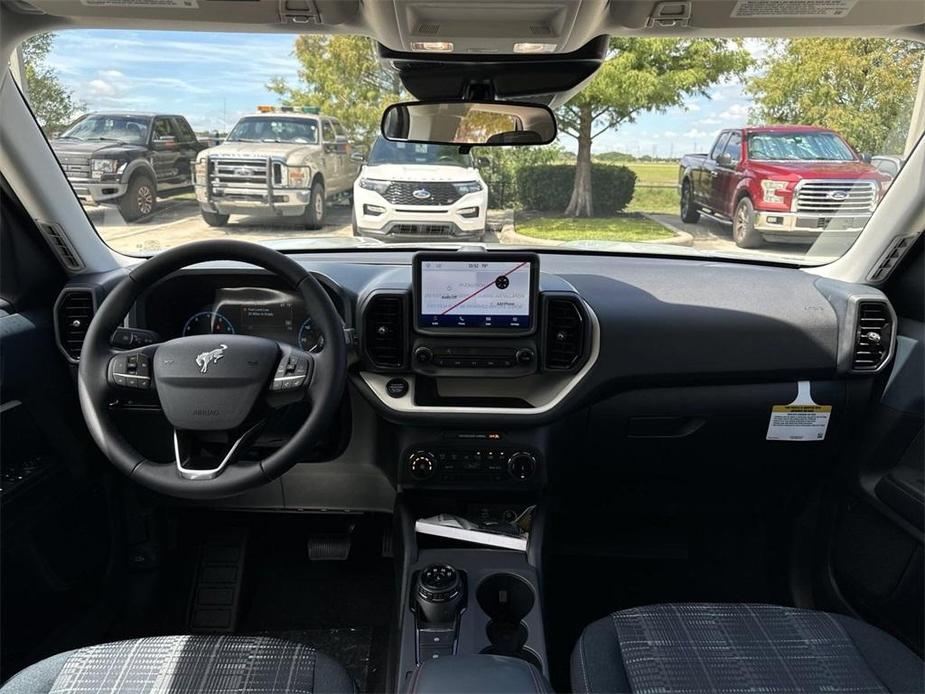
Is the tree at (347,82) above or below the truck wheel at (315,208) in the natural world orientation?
above

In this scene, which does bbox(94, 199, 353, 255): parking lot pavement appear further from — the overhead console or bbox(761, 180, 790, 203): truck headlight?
bbox(761, 180, 790, 203): truck headlight

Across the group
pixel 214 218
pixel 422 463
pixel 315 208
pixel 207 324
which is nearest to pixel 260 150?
pixel 214 218

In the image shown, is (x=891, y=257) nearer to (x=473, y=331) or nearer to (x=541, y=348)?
(x=541, y=348)

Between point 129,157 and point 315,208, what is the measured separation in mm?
890

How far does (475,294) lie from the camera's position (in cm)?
232

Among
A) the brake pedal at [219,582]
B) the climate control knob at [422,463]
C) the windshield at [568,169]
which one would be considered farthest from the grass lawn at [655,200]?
the brake pedal at [219,582]

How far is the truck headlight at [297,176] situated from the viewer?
4.04m

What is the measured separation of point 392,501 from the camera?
2844 millimetres

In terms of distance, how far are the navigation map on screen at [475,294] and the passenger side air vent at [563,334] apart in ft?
0.34

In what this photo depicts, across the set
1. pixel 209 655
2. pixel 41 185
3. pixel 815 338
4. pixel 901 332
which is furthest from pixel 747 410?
pixel 41 185

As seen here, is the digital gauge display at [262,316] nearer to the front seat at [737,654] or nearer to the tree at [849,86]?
the front seat at [737,654]

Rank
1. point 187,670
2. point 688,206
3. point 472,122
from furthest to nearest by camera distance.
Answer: point 688,206
point 472,122
point 187,670

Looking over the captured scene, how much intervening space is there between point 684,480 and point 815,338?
746 millimetres

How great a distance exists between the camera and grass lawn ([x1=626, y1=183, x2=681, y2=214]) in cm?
359
